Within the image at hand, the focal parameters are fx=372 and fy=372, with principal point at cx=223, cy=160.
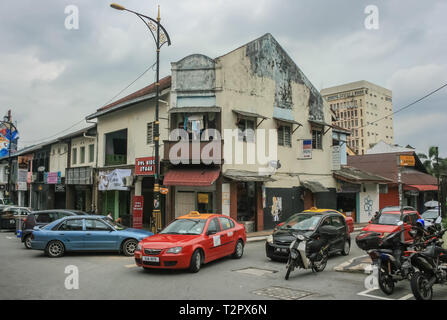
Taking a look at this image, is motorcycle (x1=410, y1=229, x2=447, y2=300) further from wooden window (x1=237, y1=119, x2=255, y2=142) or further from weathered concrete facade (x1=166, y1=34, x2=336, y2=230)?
wooden window (x1=237, y1=119, x2=255, y2=142)

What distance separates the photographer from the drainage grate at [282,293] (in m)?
7.39

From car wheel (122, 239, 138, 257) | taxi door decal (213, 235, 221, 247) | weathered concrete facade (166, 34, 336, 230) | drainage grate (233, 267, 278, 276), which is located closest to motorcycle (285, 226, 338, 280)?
drainage grate (233, 267, 278, 276)

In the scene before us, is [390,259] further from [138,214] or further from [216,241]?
[138,214]

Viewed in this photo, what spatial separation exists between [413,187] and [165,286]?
2841 centimetres

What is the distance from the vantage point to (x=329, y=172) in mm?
27094

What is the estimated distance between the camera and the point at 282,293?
771cm

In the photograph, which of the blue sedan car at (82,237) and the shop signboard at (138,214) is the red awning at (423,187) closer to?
the shop signboard at (138,214)

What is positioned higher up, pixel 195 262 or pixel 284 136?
pixel 284 136

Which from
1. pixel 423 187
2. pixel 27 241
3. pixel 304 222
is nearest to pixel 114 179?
pixel 27 241

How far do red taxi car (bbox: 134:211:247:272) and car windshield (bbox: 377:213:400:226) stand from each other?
6093 mm

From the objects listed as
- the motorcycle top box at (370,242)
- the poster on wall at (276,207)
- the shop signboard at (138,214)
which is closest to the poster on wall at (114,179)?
the shop signboard at (138,214)

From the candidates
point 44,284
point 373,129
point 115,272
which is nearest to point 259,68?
point 115,272

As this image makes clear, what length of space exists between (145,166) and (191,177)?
11.4 feet

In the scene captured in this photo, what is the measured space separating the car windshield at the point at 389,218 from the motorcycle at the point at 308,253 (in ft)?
17.8
